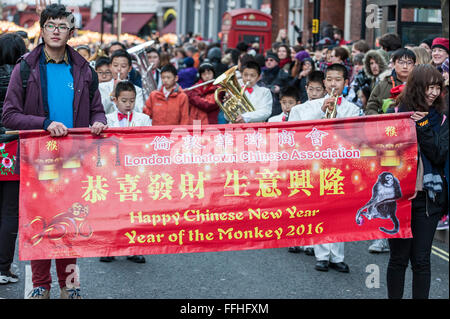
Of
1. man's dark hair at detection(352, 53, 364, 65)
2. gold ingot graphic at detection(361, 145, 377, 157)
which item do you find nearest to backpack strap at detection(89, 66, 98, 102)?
gold ingot graphic at detection(361, 145, 377, 157)

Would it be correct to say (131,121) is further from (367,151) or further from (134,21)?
(134,21)

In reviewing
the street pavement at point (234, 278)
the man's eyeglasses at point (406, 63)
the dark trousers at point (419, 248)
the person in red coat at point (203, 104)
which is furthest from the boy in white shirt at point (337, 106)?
the person in red coat at point (203, 104)

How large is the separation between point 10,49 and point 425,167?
340 cm

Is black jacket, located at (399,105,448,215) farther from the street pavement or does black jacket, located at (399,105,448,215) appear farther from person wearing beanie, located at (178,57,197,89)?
person wearing beanie, located at (178,57,197,89)

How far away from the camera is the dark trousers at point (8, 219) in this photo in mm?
6398

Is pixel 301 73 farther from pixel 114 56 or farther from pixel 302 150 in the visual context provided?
pixel 302 150

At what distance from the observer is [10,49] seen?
6652 mm

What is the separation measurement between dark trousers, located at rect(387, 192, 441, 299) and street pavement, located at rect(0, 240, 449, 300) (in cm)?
104

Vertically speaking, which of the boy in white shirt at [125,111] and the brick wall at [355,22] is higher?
the brick wall at [355,22]

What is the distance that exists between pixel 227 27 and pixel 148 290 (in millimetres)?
25904

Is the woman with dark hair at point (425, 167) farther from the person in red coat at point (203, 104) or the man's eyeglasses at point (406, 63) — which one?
the person in red coat at point (203, 104)

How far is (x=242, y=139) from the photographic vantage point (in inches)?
219

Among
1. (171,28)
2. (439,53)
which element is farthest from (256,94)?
(171,28)

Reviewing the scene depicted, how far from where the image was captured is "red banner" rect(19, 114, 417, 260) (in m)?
5.38
